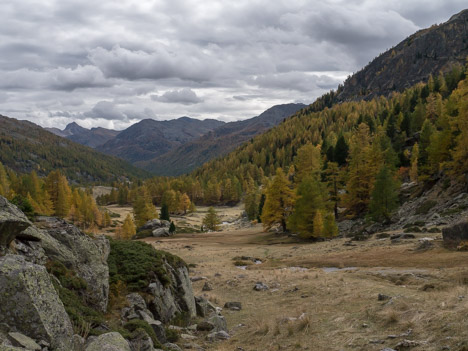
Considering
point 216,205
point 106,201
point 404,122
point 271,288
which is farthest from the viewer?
point 106,201

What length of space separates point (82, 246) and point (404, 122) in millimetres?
92502

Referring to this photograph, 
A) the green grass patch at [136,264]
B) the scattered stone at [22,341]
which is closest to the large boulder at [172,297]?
the green grass patch at [136,264]

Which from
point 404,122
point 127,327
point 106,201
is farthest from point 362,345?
point 106,201

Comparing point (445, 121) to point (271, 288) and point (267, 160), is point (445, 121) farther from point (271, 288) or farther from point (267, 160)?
point (267, 160)

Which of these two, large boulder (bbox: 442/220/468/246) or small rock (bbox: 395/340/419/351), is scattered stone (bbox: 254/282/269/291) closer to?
small rock (bbox: 395/340/419/351)

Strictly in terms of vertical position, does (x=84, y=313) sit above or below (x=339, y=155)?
below

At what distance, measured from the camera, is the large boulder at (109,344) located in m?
7.55

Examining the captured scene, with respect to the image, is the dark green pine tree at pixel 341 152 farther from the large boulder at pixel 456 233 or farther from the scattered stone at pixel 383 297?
the scattered stone at pixel 383 297

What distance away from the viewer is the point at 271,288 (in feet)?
77.8

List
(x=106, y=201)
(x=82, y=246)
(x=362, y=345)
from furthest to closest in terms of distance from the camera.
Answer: (x=106, y=201)
(x=82, y=246)
(x=362, y=345)

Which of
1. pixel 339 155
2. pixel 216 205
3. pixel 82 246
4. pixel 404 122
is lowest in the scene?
pixel 216 205

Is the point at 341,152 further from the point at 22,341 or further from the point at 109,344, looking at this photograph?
the point at 22,341

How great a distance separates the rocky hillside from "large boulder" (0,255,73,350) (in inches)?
0.7

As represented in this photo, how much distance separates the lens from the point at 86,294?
12.5 m
